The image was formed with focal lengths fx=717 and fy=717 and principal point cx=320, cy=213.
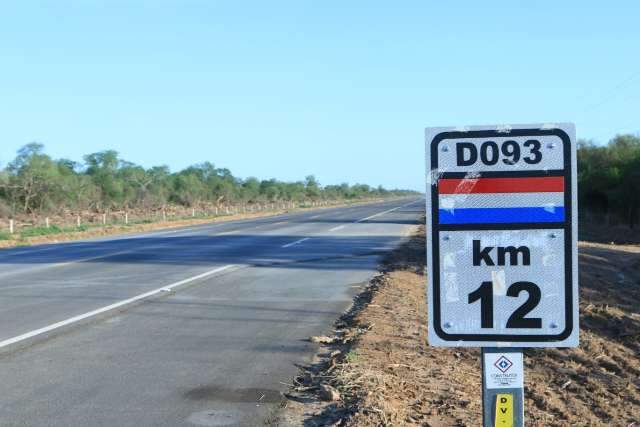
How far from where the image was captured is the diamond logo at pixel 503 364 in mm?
2314

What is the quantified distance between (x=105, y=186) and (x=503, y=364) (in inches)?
2456

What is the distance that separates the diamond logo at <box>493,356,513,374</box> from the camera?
2314mm

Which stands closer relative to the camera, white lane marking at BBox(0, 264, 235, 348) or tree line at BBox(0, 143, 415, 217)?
white lane marking at BBox(0, 264, 235, 348)

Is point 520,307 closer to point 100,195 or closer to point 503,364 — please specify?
point 503,364

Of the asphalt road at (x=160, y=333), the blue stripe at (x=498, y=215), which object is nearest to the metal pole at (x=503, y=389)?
the blue stripe at (x=498, y=215)

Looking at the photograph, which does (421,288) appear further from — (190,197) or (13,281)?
(190,197)

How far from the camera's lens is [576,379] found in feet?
25.7

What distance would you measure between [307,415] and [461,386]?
162 cm

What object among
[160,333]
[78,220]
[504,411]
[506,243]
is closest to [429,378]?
[160,333]

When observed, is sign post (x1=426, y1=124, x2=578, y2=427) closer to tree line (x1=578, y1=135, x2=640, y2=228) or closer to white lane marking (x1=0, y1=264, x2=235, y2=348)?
white lane marking (x1=0, y1=264, x2=235, y2=348)

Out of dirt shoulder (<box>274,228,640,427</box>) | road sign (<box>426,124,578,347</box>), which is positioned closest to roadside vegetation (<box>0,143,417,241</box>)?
A: dirt shoulder (<box>274,228,640,427</box>)

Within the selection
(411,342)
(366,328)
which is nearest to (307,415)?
A: (411,342)

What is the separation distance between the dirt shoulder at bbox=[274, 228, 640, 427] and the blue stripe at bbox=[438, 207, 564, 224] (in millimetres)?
3359

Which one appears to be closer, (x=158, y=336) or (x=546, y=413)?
(x=546, y=413)
